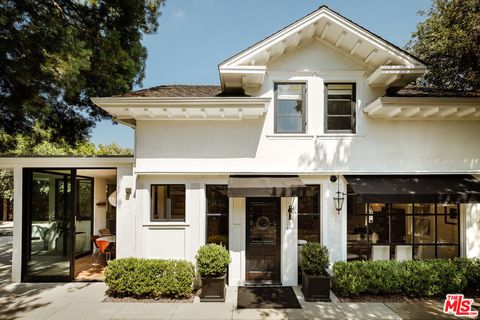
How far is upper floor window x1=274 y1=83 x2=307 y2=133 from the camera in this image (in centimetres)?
1033

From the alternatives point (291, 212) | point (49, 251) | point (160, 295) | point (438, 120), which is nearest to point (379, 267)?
point (291, 212)

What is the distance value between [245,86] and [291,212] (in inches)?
198

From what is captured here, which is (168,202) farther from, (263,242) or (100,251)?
(100,251)

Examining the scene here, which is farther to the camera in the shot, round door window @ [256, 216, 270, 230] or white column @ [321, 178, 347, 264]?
round door window @ [256, 216, 270, 230]

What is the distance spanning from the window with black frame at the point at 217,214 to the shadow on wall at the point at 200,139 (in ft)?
4.48

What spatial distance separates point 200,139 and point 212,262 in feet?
14.1

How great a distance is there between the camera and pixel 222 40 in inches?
583

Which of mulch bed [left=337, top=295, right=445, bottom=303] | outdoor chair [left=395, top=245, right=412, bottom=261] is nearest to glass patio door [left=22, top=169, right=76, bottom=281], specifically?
mulch bed [left=337, top=295, right=445, bottom=303]

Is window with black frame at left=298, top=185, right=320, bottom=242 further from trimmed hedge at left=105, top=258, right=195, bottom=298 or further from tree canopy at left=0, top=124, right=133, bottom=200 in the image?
tree canopy at left=0, top=124, right=133, bottom=200

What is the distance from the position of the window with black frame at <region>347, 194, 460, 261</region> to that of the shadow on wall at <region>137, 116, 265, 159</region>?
443 centimetres

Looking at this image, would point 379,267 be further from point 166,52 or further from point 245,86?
point 166,52

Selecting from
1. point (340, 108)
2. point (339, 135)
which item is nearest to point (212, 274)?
point (339, 135)

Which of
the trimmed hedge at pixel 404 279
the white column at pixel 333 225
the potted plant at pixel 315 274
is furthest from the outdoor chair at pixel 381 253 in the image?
the potted plant at pixel 315 274

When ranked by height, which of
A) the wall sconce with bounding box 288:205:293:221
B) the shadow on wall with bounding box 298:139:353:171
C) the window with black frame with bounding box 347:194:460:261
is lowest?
the window with black frame with bounding box 347:194:460:261
